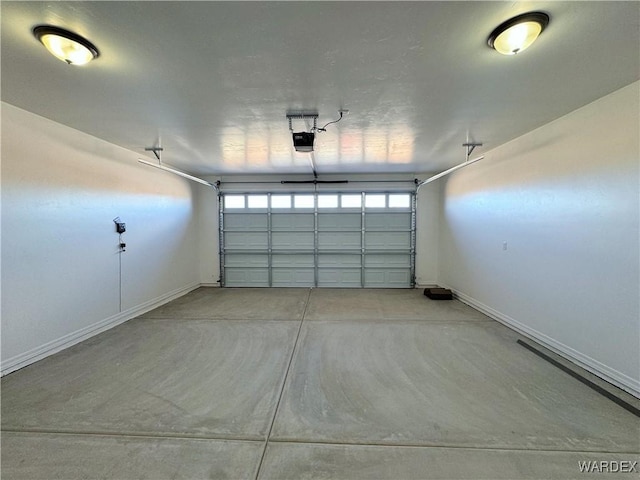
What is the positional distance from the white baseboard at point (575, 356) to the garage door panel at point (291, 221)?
4.06 m

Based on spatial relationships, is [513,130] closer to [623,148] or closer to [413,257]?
[623,148]

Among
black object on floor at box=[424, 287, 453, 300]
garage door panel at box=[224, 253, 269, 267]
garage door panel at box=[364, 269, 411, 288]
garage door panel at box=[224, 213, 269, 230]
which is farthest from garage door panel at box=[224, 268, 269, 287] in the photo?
black object on floor at box=[424, 287, 453, 300]

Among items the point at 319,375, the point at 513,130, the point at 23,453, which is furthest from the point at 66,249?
the point at 513,130

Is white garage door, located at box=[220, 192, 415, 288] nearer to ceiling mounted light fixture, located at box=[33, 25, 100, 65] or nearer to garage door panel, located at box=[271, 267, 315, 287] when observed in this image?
garage door panel, located at box=[271, 267, 315, 287]

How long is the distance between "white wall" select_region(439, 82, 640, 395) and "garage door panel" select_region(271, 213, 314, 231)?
3689mm

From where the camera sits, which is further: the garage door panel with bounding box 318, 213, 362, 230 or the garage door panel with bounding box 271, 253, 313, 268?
the garage door panel with bounding box 271, 253, 313, 268

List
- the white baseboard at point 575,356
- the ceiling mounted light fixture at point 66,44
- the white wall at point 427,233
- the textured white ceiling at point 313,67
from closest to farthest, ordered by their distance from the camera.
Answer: the textured white ceiling at point 313,67, the ceiling mounted light fixture at point 66,44, the white baseboard at point 575,356, the white wall at point 427,233

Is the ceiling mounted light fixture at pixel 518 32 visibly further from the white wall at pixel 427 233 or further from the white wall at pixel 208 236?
the white wall at pixel 208 236

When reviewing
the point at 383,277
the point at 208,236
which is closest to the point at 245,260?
the point at 208,236

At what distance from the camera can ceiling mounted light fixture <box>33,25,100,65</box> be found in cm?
157

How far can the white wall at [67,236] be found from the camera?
263cm

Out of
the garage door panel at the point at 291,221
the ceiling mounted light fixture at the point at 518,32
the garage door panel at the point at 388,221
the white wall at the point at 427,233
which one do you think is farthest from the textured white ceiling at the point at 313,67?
the garage door panel at the point at 291,221

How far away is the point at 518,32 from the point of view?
1543 mm

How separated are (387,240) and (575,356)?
13.1ft
